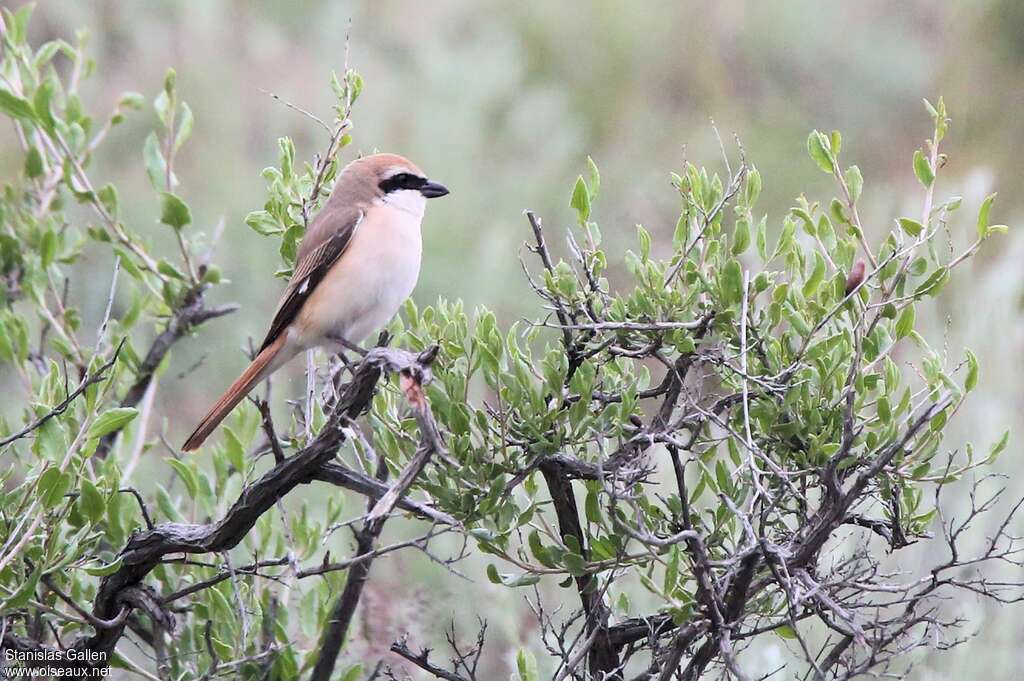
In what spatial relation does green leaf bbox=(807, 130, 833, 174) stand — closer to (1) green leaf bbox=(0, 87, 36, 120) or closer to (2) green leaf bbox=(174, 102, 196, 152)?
(2) green leaf bbox=(174, 102, 196, 152)

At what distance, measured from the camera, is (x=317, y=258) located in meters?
3.10

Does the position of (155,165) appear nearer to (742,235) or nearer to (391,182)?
(391,182)

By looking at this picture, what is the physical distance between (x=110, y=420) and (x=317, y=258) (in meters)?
0.96

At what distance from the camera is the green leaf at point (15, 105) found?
9.05 feet

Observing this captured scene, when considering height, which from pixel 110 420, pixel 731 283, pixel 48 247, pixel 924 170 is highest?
pixel 48 247

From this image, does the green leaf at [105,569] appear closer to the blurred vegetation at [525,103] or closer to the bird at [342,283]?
the bird at [342,283]

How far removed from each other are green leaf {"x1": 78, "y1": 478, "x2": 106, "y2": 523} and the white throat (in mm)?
1233

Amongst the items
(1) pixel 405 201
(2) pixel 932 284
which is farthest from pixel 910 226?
(1) pixel 405 201

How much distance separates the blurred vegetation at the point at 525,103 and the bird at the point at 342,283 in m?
2.06

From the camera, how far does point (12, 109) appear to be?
2797 millimetres

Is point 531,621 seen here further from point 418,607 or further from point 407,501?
point 407,501

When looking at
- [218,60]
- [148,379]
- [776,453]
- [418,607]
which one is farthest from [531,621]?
[218,60]

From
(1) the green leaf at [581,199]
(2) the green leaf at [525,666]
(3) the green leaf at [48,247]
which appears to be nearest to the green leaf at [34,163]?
(3) the green leaf at [48,247]

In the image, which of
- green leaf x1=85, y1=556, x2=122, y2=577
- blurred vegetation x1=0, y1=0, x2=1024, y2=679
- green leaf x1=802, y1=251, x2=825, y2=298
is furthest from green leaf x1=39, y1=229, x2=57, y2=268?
blurred vegetation x1=0, y1=0, x2=1024, y2=679
